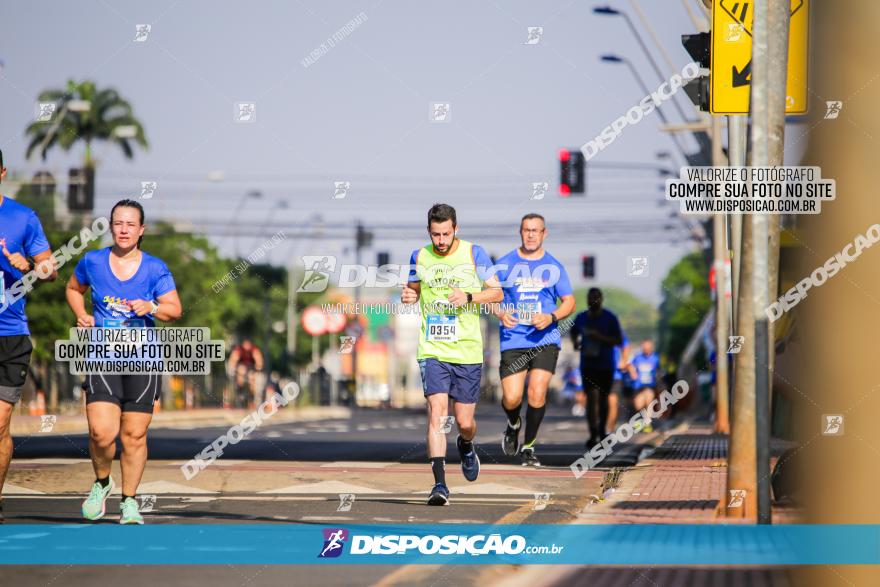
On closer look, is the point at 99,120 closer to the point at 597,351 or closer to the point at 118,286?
the point at 597,351

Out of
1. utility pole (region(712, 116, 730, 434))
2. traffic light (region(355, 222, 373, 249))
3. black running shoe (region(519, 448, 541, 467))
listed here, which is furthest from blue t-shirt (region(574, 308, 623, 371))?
traffic light (region(355, 222, 373, 249))

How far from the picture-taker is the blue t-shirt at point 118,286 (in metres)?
8.48

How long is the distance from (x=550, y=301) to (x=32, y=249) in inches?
190

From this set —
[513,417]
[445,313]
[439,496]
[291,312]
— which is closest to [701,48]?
[445,313]

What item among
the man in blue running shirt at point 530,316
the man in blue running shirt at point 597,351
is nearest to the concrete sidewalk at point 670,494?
the man in blue running shirt at point 597,351

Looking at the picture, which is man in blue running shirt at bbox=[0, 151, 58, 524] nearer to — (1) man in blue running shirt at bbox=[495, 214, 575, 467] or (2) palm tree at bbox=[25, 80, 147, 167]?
(1) man in blue running shirt at bbox=[495, 214, 575, 467]

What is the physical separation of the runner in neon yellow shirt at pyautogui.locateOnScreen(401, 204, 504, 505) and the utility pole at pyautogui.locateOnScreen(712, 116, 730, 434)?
613 inches

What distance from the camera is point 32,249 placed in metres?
8.61

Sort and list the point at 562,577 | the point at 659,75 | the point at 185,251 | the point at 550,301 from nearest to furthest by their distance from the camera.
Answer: the point at 562,577 → the point at 550,301 → the point at 659,75 → the point at 185,251

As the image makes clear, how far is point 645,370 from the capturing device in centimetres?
2555

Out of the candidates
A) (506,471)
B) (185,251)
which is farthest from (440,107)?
(185,251)

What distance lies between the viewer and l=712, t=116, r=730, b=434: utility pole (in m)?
25.7

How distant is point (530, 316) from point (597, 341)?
144 inches

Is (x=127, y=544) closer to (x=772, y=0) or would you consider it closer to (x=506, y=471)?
(x=772, y=0)
